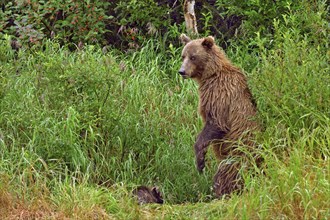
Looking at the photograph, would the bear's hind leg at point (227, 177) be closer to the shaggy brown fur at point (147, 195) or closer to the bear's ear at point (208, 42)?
the shaggy brown fur at point (147, 195)

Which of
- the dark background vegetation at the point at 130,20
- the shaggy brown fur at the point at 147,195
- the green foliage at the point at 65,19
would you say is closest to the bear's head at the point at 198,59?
the shaggy brown fur at the point at 147,195

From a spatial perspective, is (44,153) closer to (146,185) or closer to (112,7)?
(146,185)

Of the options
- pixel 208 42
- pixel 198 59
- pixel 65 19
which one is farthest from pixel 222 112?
pixel 65 19

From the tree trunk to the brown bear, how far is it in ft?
6.63

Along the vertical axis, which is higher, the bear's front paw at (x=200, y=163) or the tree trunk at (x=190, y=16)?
the tree trunk at (x=190, y=16)

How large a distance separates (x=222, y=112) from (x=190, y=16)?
261 centimetres

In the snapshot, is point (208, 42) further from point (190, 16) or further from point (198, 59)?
point (190, 16)

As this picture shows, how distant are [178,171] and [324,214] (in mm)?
2681

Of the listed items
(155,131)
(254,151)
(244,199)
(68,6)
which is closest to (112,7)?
(68,6)

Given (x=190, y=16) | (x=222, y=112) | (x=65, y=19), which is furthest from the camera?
(x=65, y=19)

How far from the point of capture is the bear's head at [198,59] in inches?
328

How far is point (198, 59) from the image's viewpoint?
329 inches

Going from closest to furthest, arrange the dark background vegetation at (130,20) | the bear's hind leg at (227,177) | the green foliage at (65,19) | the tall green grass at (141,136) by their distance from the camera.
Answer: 1. the tall green grass at (141,136)
2. the bear's hind leg at (227,177)
3. the dark background vegetation at (130,20)
4. the green foliage at (65,19)

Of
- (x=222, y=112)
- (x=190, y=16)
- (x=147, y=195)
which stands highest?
(x=190, y=16)
